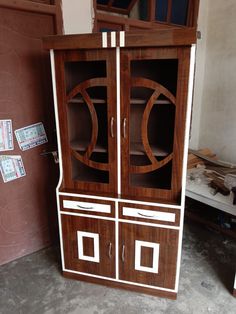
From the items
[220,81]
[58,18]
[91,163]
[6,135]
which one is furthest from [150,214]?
[220,81]

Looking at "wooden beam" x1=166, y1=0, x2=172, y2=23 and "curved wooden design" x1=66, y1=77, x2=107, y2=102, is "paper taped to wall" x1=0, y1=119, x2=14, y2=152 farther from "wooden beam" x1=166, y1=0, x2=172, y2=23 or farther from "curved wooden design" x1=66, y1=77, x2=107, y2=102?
"wooden beam" x1=166, y1=0, x2=172, y2=23

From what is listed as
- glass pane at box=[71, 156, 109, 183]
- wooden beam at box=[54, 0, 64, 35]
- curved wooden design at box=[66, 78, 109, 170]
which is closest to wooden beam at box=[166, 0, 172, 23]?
Result: wooden beam at box=[54, 0, 64, 35]

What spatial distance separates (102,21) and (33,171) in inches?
59.0

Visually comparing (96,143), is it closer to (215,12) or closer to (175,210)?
(175,210)

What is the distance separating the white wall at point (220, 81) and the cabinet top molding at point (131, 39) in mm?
1862

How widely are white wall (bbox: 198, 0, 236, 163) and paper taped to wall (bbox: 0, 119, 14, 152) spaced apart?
2408 millimetres

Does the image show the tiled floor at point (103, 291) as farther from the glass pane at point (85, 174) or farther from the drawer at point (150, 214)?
the glass pane at point (85, 174)

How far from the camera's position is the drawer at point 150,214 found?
167cm

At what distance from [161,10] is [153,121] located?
168 centimetres

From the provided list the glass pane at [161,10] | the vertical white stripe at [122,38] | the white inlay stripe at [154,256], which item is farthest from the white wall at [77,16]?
the white inlay stripe at [154,256]

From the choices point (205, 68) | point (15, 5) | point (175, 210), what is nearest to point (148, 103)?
point (175, 210)

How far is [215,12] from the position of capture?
3008mm

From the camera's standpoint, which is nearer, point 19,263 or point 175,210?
point 175,210

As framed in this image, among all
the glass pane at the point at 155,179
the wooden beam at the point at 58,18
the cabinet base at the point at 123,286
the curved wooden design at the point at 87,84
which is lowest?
the cabinet base at the point at 123,286
